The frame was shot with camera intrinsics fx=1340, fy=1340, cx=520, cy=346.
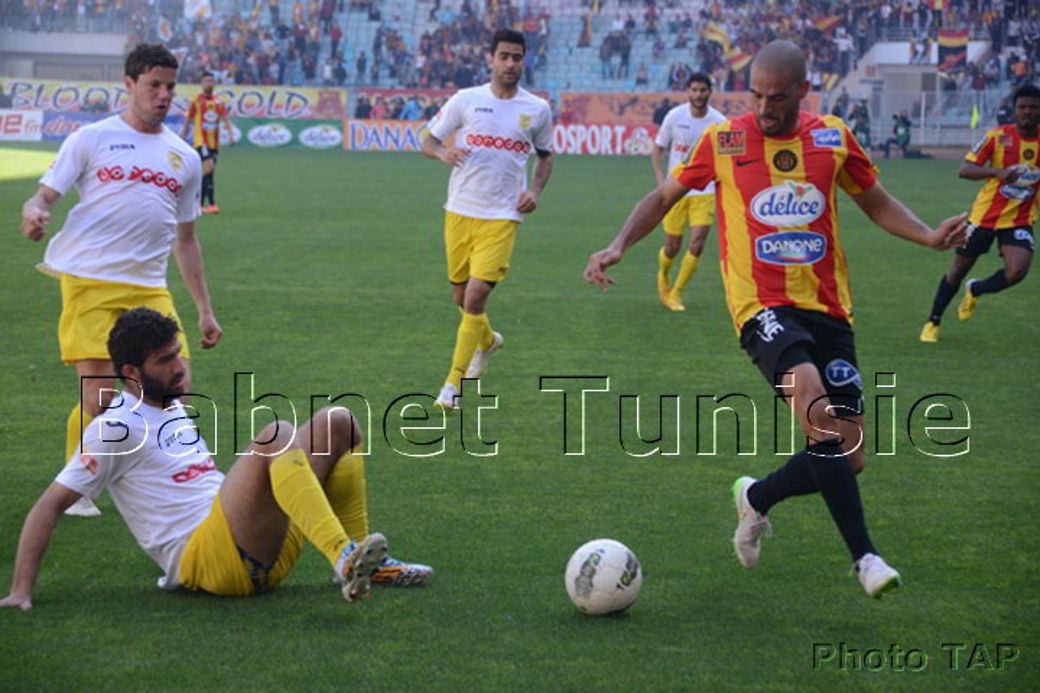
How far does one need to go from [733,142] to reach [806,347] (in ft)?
3.15

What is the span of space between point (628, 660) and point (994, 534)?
8.04ft

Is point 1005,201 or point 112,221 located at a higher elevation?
point 112,221

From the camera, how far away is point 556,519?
20.3 feet

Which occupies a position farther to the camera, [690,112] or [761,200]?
[690,112]

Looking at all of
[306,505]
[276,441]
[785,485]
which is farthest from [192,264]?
[785,485]

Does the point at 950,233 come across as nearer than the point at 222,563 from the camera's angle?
No

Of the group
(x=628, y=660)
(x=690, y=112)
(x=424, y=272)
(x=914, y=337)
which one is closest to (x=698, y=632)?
(x=628, y=660)

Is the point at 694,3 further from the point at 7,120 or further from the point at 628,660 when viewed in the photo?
the point at 628,660

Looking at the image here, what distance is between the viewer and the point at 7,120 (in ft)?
135

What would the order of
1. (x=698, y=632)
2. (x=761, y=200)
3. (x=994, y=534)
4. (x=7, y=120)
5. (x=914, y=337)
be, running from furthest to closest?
1. (x=7, y=120)
2. (x=914, y=337)
3. (x=994, y=534)
4. (x=761, y=200)
5. (x=698, y=632)

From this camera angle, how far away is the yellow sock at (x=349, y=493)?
16.3ft

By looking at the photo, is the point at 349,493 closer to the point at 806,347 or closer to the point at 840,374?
the point at 806,347

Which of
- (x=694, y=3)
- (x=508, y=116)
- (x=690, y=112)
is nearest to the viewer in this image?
(x=508, y=116)

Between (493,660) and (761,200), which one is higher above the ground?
(761,200)
